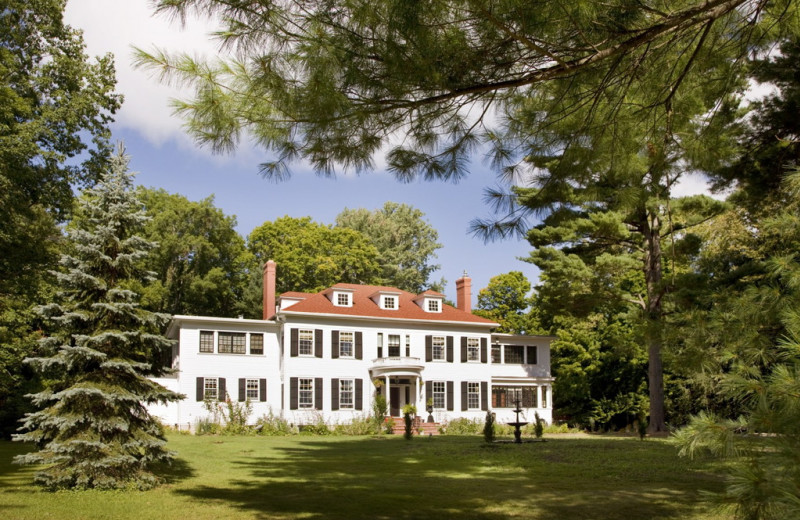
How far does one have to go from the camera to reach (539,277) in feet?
108

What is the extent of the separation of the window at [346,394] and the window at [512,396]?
7.37 m

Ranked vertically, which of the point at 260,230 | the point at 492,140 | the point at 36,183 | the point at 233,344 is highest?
the point at 260,230

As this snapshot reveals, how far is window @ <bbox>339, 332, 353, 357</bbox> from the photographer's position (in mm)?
30719

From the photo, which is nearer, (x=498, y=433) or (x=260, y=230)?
(x=498, y=433)

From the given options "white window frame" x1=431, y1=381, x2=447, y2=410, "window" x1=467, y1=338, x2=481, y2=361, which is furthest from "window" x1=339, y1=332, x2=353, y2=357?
"window" x1=467, y1=338, x2=481, y2=361

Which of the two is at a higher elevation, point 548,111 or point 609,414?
point 548,111

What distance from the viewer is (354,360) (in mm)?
30797

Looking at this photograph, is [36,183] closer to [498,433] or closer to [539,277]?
[498,433]

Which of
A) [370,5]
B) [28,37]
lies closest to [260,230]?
[28,37]

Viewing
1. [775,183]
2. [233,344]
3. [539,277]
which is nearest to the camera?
[775,183]

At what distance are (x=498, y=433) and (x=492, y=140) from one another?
68.2ft

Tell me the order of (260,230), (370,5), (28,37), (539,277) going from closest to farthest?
(370,5), (28,37), (539,277), (260,230)

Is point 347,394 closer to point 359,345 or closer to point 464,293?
point 359,345

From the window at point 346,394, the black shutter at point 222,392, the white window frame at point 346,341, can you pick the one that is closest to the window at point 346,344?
the white window frame at point 346,341
